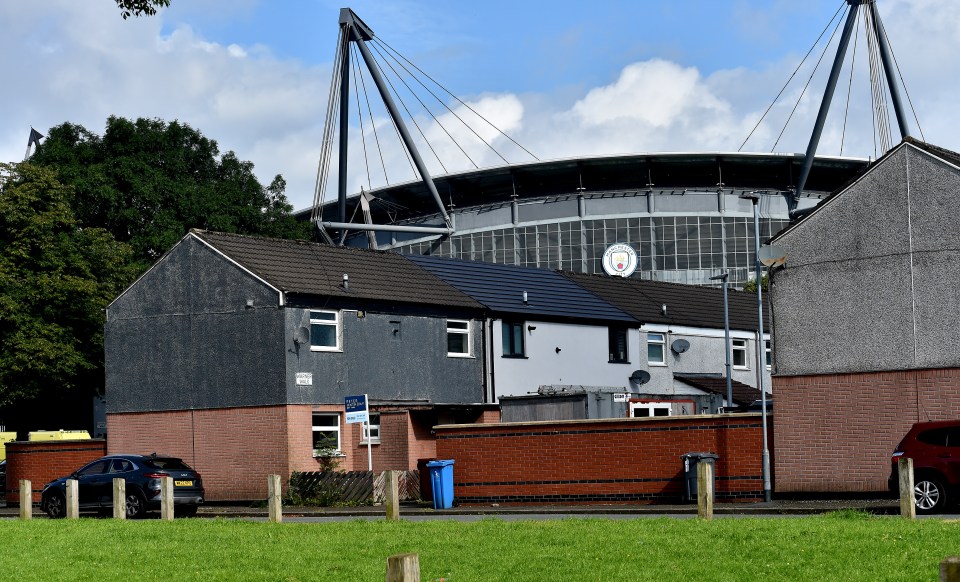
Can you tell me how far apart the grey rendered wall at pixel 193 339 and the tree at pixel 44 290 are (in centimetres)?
764

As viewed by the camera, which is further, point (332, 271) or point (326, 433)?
point (332, 271)

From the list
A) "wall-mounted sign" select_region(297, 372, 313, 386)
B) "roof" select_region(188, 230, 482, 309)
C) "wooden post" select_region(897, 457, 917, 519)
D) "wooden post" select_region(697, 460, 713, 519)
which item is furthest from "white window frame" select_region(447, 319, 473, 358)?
"wooden post" select_region(897, 457, 917, 519)

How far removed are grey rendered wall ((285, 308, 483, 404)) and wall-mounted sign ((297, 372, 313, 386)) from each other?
0.11 meters

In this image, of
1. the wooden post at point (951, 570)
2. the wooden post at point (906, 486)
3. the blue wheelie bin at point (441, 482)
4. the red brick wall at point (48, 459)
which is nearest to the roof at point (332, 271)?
the red brick wall at point (48, 459)

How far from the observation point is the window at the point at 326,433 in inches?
1485

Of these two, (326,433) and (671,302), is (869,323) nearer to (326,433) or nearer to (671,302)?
(326,433)

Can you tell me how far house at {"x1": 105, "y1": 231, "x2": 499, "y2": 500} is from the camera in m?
37.8

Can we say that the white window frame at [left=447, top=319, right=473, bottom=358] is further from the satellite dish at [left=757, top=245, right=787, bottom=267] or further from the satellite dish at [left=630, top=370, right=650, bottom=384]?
the satellite dish at [left=757, top=245, right=787, bottom=267]

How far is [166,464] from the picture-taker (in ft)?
103

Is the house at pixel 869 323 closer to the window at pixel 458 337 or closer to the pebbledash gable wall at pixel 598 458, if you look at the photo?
the pebbledash gable wall at pixel 598 458

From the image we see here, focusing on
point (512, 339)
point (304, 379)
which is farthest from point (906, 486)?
point (512, 339)

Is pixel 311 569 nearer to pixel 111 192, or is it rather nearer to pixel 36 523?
pixel 36 523

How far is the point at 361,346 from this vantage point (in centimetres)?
3994

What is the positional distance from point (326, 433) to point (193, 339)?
16.2 ft
